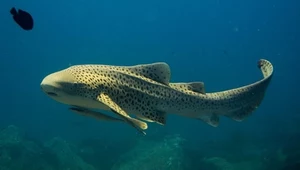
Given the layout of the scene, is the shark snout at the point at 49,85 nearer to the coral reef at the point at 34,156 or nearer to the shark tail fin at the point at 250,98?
the shark tail fin at the point at 250,98

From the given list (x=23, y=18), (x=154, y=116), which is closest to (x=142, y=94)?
(x=154, y=116)

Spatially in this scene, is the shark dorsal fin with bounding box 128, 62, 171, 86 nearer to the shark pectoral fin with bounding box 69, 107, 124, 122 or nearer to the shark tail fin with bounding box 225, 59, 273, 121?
the shark pectoral fin with bounding box 69, 107, 124, 122

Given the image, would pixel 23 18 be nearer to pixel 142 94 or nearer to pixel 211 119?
pixel 142 94

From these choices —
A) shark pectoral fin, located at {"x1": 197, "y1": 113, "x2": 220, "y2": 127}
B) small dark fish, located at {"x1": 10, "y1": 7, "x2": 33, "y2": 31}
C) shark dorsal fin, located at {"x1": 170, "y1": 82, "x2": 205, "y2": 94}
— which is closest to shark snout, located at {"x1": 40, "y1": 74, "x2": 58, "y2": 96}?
small dark fish, located at {"x1": 10, "y1": 7, "x2": 33, "y2": 31}

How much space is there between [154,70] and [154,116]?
0.79 m

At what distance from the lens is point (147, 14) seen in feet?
498

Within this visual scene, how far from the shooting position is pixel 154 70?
5.77m

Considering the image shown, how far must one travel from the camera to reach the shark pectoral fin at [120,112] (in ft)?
15.4

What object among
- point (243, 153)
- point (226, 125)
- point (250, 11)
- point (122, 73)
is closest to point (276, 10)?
point (250, 11)

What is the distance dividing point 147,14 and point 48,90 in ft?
493

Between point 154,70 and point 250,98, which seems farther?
point 250,98

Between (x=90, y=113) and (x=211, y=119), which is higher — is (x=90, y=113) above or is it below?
above

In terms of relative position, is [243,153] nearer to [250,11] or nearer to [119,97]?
[119,97]

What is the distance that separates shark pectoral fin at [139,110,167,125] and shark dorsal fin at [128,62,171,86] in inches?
22.0
